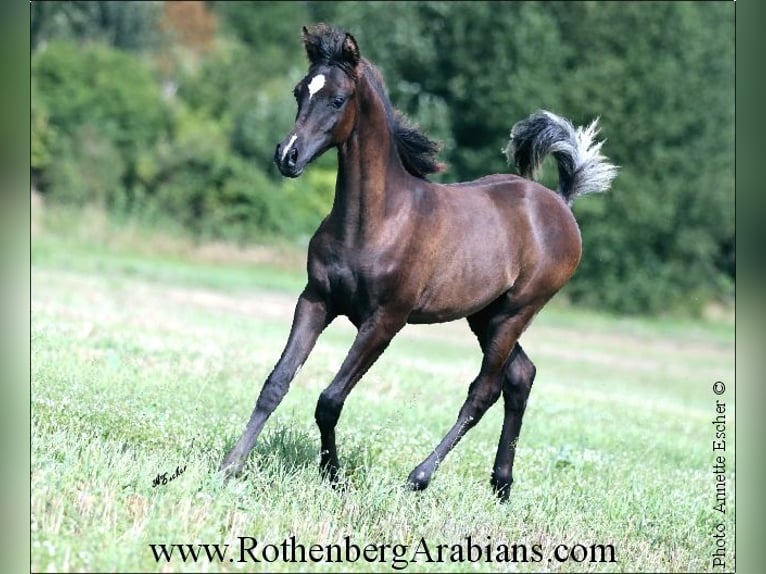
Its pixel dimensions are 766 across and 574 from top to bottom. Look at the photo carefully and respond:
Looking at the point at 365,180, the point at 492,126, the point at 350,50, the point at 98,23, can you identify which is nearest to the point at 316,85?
the point at 350,50

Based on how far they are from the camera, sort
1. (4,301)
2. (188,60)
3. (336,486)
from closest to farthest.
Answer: (4,301)
(336,486)
(188,60)

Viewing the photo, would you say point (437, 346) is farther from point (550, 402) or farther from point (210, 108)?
point (210, 108)

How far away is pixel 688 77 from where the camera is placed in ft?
102

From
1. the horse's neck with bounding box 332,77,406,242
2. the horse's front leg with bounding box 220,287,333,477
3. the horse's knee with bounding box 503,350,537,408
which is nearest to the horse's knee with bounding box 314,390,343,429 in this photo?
the horse's front leg with bounding box 220,287,333,477

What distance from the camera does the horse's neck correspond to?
6398 millimetres

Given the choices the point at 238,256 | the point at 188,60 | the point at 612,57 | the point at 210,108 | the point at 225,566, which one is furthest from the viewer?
the point at 188,60

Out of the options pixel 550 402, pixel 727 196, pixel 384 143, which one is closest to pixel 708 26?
pixel 727 196

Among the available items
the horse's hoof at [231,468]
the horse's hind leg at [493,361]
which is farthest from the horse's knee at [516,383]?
the horse's hoof at [231,468]

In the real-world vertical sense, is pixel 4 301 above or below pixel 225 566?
above

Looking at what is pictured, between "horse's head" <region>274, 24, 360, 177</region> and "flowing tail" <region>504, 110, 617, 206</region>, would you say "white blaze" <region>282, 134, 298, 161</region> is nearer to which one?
"horse's head" <region>274, 24, 360, 177</region>

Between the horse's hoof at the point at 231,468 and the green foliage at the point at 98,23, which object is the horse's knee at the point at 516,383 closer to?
the horse's hoof at the point at 231,468

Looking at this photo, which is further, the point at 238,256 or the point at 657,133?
the point at 657,133

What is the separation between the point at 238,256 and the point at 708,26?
49.4 feet

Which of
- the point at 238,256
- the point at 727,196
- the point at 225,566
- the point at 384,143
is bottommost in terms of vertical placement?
the point at 225,566
